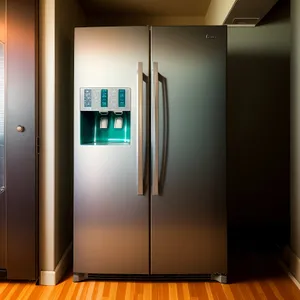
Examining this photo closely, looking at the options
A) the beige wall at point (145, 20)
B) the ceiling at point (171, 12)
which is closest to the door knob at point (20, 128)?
the ceiling at point (171, 12)

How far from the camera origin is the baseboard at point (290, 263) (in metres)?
2.15

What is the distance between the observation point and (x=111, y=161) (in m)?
2.08

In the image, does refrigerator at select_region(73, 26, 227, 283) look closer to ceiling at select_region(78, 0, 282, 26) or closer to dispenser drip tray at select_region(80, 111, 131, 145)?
dispenser drip tray at select_region(80, 111, 131, 145)

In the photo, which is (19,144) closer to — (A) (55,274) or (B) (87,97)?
(B) (87,97)

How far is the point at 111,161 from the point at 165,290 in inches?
36.2

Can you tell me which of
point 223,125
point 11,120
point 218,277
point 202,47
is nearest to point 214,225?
point 218,277

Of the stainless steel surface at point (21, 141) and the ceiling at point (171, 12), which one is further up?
the ceiling at point (171, 12)

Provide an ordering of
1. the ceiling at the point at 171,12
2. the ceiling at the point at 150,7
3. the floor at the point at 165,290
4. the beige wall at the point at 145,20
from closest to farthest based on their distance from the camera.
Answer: the floor at the point at 165,290, the ceiling at the point at 171,12, the ceiling at the point at 150,7, the beige wall at the point at 145,20

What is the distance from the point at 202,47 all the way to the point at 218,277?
1.56m

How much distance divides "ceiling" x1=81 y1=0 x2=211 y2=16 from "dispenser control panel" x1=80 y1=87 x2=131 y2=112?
1286 mm

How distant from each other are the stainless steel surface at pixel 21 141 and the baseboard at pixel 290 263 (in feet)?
5.84

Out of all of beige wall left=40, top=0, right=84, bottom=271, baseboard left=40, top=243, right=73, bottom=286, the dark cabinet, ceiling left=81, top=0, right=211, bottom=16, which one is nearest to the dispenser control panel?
beige wall left=40, top=0, right=84, bottom=271

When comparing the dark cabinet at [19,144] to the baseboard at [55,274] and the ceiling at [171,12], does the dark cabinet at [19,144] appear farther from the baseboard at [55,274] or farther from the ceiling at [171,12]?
the ceiling at [171,12]

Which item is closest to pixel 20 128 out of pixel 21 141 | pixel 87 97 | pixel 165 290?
pixel 21 141
